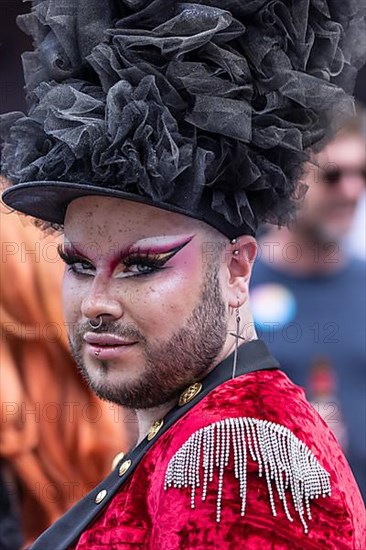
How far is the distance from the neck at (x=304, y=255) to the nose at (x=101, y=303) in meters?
2.18

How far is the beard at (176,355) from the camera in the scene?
2156 millimetres

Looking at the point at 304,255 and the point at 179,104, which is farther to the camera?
the point at 304,255

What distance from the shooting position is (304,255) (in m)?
4.30

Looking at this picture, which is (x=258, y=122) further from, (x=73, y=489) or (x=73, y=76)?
(x=73, y=489)

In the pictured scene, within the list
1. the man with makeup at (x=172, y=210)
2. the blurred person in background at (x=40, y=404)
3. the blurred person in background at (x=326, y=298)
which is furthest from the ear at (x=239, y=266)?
the blurred person in background at (x=326, y=298)

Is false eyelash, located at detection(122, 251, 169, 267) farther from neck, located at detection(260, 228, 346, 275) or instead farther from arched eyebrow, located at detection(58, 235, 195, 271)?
neck, located at detection(260, 228, 346, 275)

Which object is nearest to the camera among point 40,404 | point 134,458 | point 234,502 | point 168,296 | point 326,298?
point 234,502

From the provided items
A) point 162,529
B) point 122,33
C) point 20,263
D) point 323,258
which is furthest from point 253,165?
point 323,258

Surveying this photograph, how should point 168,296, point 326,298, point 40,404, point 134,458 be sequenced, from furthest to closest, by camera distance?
point 326,298
point 40,404
point 134,458
point 168,296

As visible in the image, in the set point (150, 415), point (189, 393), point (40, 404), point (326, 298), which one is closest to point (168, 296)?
point (189, 393)

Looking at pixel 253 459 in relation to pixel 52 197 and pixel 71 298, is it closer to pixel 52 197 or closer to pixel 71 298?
pixel 71 298

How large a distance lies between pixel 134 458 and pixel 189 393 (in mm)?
179

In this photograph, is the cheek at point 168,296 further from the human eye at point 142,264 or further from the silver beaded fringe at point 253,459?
the silver beaded fringe at point 253,459

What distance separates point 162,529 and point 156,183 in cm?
65
